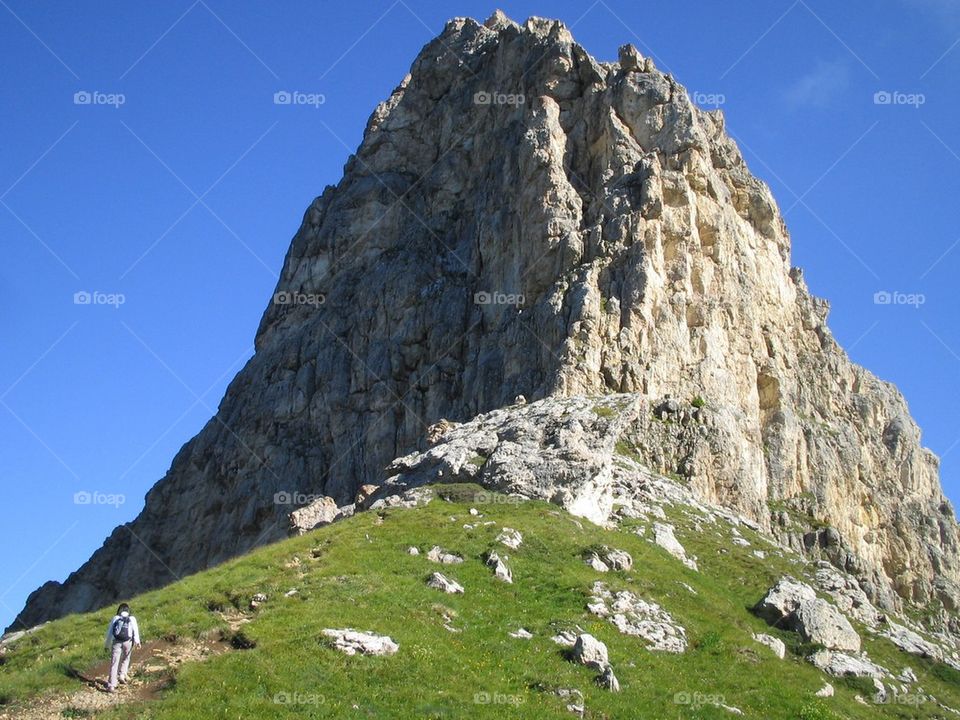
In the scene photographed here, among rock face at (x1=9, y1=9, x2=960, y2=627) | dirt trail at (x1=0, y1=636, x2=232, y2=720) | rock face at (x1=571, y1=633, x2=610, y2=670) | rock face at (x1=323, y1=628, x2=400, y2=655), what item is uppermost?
rock face at (x1=9, y1=9, x2=960, y2=627)

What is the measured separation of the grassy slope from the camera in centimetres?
3088

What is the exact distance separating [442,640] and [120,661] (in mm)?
10602

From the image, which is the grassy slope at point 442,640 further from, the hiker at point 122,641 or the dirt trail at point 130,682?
the hiker at point 122,641

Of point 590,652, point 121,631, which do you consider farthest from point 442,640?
point 121,631

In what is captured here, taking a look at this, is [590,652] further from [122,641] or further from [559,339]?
[559,339]

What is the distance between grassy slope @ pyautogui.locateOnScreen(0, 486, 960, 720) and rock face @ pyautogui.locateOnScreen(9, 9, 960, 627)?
558 inches

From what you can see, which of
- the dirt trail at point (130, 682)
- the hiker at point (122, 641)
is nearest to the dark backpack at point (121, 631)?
the hiker at point (122, 641)

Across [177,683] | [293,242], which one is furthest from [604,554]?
[293,242]

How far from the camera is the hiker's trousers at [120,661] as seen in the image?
99.6 feet

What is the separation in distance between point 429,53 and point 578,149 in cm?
5223

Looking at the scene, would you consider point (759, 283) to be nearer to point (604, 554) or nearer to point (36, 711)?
point (604, 554)

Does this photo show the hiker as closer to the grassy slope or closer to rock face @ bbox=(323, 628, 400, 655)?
the grassy slope

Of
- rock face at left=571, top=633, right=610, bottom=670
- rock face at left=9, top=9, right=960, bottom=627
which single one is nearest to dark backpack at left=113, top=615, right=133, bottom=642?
rock face at left=571, top=633, right=610, bottom=670

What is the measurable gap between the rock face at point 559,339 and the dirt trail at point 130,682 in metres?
29.6
